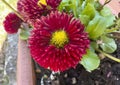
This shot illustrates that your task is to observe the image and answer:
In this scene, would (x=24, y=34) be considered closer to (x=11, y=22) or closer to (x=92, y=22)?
(x=11, y=22)

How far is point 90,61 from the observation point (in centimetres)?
59

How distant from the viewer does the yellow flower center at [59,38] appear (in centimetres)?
49

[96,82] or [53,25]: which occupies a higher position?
[53,25]

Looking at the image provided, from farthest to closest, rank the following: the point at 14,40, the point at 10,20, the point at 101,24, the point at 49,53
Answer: the point at 14,40, the point at 10,20, the point at 101,24, the point at 49,53

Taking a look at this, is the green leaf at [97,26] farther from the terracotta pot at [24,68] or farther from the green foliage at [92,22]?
the terracotta pot at [24,68]

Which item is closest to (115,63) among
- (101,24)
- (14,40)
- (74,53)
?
(101,24)

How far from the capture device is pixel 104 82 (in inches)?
28.1

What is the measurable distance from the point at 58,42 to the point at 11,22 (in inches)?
10.1

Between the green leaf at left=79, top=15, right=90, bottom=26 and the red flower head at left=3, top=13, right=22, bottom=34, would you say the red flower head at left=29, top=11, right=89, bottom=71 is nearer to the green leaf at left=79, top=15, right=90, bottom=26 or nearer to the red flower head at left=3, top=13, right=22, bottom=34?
the green leaf at left=79, top=15, right=90, bottom=26

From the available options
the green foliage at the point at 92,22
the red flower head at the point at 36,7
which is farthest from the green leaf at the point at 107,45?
the red flower head at the point at 36,7

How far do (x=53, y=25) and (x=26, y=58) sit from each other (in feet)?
0.90

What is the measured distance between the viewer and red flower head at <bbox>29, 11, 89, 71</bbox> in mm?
488

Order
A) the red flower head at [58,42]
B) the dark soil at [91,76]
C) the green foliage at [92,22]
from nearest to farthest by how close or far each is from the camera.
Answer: the red flower head at [58,42]
the green foliage at [92,22]
the dark soil at [91,76]

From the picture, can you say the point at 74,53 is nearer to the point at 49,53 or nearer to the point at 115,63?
the point at 49,53
